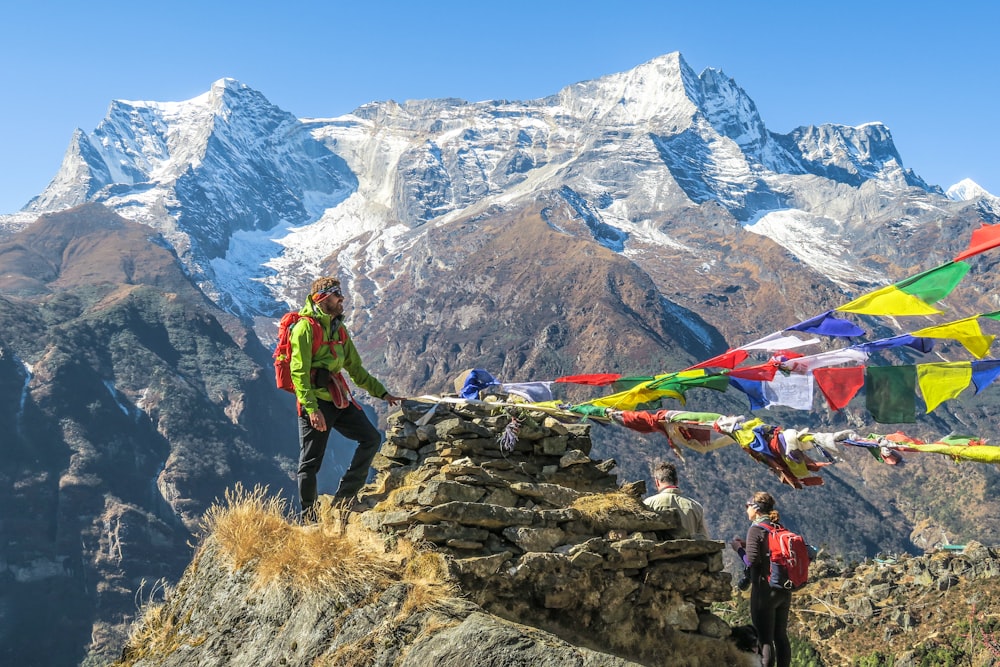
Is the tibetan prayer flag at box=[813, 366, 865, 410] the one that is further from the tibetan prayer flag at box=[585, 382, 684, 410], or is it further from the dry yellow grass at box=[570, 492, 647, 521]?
the dry yellow grass at box=[570, 492, 647, 521]

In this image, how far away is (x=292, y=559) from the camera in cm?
752

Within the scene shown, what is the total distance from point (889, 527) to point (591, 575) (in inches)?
7585

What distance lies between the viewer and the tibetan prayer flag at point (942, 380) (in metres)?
9.20

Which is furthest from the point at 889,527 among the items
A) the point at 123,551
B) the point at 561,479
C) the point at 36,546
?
the point at 561,479

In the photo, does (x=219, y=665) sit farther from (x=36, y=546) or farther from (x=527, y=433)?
(x=36, y=546)

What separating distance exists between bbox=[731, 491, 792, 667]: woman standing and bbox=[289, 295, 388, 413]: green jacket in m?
4.58

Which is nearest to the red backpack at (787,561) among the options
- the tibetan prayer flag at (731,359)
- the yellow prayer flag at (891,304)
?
the yellow prayer flag at (891,304)

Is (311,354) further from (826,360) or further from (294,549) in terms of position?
(826,360)

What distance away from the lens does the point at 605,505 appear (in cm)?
921

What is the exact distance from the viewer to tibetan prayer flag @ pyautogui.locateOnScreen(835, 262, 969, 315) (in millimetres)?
9750

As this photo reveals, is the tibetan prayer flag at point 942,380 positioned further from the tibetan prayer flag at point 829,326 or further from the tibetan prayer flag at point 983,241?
the tibetan prayer flag at point 829,326

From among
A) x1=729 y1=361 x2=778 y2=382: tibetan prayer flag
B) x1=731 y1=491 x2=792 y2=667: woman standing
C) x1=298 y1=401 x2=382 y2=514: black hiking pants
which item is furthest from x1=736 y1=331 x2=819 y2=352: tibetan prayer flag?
x1=298 y1=401 x2=382 y2=514: black hiking pants

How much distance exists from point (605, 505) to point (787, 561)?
1859 millimetres

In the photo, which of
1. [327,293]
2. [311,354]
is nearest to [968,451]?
[311,354]
